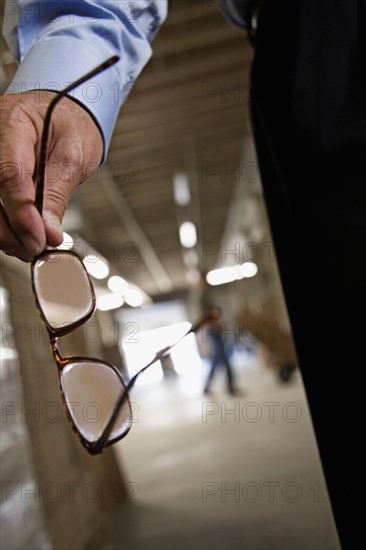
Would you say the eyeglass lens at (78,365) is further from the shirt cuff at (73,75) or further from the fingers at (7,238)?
the shirt cuff at (73,75)

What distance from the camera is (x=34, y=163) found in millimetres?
476

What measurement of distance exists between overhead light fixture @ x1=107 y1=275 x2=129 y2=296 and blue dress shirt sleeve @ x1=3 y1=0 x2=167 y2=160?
1530 cm

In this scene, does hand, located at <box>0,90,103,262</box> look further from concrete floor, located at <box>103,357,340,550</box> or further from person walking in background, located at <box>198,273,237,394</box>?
person walking in background, located at <box>198,273,237,394</box>

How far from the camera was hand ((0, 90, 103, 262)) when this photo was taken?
423mm

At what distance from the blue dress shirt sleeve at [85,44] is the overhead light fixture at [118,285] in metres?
15.3

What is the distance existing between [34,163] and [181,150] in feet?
25.0

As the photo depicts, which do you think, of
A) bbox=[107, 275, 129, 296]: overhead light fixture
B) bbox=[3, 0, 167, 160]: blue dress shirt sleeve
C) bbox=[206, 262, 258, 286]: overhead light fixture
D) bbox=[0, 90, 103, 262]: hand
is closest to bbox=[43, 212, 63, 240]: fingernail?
bbox=[0, 90, 103, 262]: hand

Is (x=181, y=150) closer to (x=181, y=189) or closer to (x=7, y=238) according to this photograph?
(x=181, y=189)

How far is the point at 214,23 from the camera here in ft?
17.1

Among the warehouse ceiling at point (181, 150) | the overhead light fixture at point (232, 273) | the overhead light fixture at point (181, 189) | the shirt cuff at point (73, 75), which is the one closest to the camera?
the shirt cuff at point (73, 75)

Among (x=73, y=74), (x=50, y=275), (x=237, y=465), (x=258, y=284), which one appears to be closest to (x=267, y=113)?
(x=73, y=74)

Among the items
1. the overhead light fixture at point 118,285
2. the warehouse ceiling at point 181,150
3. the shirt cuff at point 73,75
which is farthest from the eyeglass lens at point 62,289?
the overhead light fixture at point 118,285

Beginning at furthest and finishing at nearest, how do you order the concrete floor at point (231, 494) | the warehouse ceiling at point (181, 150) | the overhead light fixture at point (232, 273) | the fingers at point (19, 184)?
the overhead light fixture at point (232, 273) → the warehouse ceiling at point (181, 150) → the concrete floor at point (231, 494) → the fingers at point (19, 184)

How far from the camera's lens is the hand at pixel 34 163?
0.42 metres
